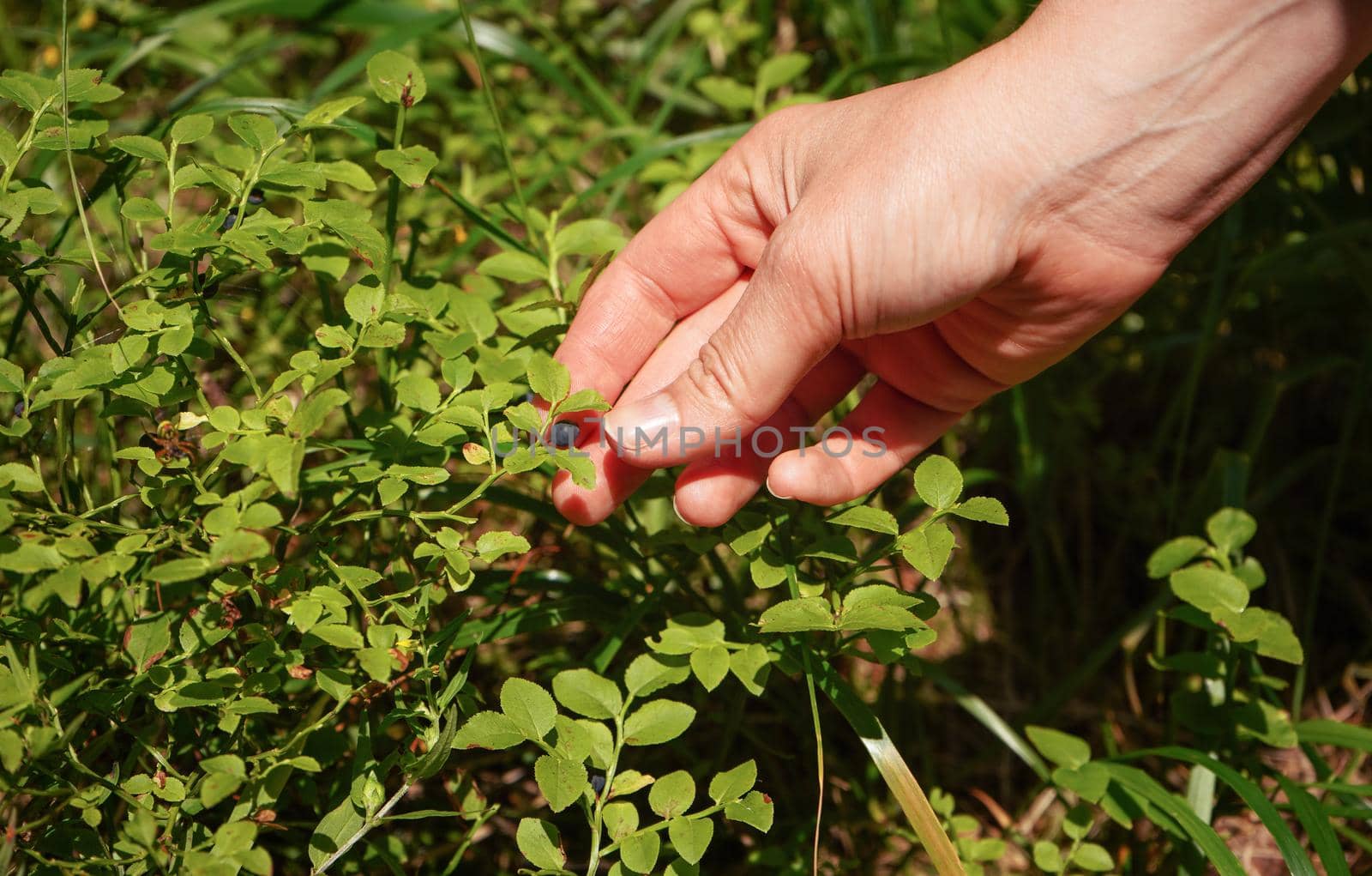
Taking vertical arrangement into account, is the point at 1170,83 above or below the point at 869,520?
above

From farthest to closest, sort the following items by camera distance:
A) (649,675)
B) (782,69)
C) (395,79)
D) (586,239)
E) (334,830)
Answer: (782,69)
(586,239)
(395,79)
(649,675)
(334,830)

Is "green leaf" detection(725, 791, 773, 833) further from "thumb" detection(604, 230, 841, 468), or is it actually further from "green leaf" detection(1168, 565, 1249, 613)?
"green leaf" detection(1168, 565, 1249, 613)

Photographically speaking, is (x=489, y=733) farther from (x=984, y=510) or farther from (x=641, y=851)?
(x=984, y=510)

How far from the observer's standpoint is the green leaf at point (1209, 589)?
147 centimetres

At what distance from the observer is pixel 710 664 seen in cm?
125

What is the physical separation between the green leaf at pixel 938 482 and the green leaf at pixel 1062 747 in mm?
481

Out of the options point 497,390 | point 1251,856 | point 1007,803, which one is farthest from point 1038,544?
point 497,390

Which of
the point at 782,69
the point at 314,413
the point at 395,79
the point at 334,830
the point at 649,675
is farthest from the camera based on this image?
the point at 782,69

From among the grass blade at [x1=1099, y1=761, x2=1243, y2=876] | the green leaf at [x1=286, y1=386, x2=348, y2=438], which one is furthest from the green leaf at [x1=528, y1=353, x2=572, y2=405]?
the grass blade at [x1=1099, y1=761, x2=1243, y2=876]

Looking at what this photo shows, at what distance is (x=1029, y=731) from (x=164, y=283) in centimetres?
144

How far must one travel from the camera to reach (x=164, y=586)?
1.38 m

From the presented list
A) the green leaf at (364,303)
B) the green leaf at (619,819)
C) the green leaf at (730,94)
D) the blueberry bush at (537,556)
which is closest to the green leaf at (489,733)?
the blueberry bush at (537,556)

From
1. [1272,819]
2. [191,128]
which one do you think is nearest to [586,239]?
[191,128]

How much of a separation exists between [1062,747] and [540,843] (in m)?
0.86
